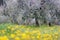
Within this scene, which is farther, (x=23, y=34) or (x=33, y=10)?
(x=33, y=10)

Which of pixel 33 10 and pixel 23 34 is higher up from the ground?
pixel 23 34

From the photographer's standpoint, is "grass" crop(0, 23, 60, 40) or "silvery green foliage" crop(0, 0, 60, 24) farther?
"silvery green foliage" crop(0, 0, 60, 24)

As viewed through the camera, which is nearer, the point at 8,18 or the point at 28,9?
the point at 28,9

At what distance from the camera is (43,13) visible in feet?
43.6

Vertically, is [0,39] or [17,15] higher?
[0,39]

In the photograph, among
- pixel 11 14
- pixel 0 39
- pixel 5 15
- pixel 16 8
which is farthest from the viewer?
pixel 5 15

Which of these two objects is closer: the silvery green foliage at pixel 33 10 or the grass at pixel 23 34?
the grass at pixel 23 34

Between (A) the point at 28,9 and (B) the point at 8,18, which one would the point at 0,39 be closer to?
(A) the point at 28,9

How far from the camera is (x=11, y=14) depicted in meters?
15.3

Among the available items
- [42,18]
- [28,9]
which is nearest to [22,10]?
[28,9]

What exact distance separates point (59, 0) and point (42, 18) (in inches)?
66.1

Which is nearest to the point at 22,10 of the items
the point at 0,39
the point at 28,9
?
the point at 28,9

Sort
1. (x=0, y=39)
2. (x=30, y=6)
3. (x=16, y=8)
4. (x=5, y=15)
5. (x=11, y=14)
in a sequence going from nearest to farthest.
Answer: (x=0, y=39) → (x=30, y=6) → (x=16, y=8) → (x=11, y=14) → (x=5, y=15)

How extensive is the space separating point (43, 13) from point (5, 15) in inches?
178
